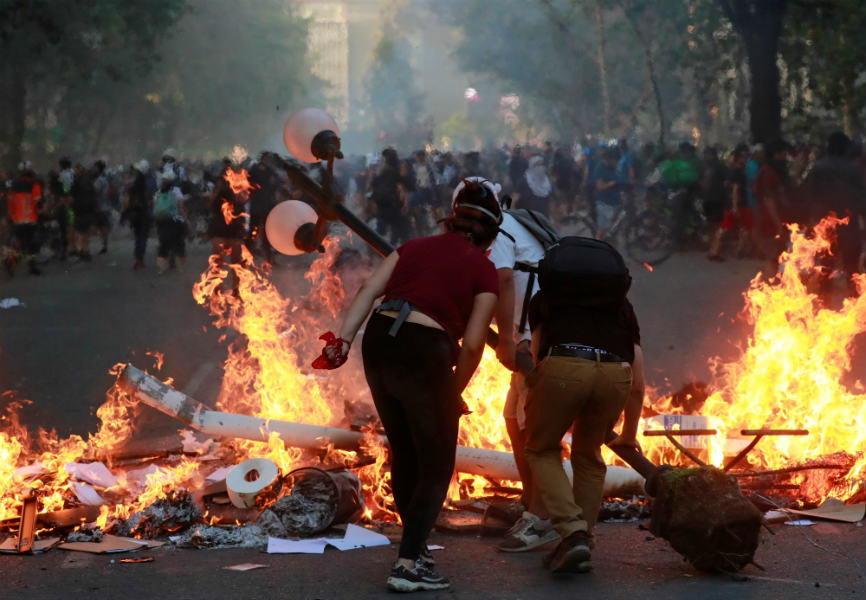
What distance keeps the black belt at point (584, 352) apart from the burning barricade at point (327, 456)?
0.60 metres

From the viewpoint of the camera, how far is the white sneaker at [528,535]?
221 inches

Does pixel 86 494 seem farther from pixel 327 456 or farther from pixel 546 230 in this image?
pixel 546 230

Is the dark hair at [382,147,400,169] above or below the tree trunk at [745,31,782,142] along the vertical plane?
below

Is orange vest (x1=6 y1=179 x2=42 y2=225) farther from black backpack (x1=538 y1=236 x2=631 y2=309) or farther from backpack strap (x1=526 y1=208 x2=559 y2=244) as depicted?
black backpack (x1=538 y1=236 x2=631 y2=309)

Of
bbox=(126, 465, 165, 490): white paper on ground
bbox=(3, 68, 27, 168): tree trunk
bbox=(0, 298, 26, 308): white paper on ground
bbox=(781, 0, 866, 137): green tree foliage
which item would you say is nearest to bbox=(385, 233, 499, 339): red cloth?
bbox=(126, 465, 165, 490): white paper on ground

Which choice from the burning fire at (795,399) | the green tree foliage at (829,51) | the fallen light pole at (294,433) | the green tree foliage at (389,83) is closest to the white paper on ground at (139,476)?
the fallen light pole at (294,433)

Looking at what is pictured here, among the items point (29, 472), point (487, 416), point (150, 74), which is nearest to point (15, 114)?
point (150, 74)

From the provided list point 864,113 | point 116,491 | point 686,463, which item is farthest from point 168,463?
point 864,113

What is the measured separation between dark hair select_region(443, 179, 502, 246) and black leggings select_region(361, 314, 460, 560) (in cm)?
50

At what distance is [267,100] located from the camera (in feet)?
231

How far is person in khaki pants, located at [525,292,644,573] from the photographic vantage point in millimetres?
5012

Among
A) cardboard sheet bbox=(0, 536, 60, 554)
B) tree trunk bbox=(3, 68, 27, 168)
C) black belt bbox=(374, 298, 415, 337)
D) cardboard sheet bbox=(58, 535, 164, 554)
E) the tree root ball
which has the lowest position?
cardboard sheet bbox=(0, 536, 60, 554)

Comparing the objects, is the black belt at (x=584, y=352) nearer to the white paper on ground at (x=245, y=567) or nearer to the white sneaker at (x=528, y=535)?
the white sneaker at (x=528, y=535)

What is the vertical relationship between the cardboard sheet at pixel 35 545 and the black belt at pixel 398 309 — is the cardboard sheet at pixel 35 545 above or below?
below
